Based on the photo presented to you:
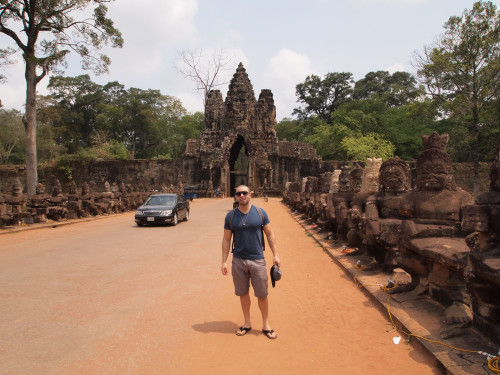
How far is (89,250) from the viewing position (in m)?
9.12

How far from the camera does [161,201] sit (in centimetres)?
1552

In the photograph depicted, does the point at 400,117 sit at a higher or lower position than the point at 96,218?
higher

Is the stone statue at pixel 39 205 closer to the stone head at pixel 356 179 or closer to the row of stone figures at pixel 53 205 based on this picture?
the row of stone figures at pixel 53 205

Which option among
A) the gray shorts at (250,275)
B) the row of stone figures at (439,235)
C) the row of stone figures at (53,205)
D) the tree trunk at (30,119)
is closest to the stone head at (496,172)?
the row of stone figures at (439,235)

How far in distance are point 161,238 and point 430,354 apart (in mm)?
8918

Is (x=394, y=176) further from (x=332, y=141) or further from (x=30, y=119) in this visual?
(x=332, y=141)

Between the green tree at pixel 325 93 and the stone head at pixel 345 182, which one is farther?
the green tree at pixel 325 93

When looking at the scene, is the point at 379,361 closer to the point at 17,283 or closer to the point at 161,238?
the point at 17,283

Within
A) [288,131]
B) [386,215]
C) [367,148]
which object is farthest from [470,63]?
[288,131]

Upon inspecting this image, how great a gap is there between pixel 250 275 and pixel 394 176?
→ 3941 millimetres

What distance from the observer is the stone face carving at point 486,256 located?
3.22 meters

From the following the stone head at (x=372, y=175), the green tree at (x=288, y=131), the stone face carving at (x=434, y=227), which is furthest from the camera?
the green tree at (x=288, y=131)

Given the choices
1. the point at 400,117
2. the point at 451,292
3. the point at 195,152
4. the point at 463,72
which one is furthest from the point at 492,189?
the point at 400,117

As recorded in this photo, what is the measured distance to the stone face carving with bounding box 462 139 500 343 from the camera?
322 centimetres
